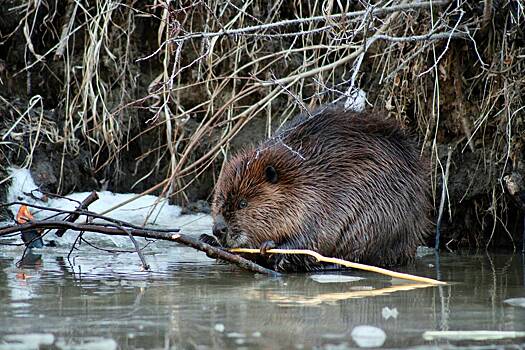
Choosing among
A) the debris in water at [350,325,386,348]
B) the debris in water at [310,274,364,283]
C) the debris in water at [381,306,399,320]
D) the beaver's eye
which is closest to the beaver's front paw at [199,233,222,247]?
the beaver's eye

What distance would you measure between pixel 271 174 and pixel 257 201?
144mm

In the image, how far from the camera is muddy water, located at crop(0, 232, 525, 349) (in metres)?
2.50

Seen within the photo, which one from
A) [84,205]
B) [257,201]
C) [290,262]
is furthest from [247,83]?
[84,205]

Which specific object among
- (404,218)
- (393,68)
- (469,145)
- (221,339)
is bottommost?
(221,339)

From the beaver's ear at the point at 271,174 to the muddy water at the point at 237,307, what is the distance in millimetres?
465

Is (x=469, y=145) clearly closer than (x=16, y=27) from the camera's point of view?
Yes

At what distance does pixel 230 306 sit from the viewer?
3.06 meters

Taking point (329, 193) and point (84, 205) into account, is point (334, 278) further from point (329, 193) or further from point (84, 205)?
point (84, 205)

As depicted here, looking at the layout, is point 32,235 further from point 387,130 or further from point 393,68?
point 393,68

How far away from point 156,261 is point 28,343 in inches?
85.2

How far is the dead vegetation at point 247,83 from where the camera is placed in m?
5.01

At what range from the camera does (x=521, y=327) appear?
8.76ft

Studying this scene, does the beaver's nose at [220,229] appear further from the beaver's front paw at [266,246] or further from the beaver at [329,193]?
the beaver's front paw at [266,246]

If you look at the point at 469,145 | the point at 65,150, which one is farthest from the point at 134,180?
the point at 469,145
